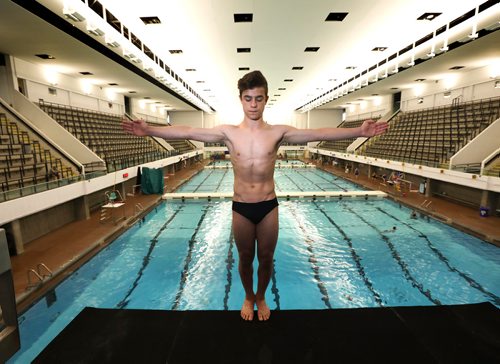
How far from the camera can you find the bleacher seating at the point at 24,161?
7441 millimetres

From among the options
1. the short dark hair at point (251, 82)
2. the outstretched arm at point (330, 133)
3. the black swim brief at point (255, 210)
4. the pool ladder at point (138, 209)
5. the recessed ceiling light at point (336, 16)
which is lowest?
the pool ladder at point (138, 209)

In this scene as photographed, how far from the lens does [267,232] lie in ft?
6.23

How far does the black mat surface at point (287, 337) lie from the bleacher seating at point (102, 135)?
398 inches

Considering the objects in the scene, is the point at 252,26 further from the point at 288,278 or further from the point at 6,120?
the point at 6,120

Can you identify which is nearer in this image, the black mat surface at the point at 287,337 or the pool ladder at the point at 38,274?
the black mat surface at the point at 287,337

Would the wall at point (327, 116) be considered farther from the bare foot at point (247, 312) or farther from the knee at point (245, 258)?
the bare foot at point (247, 312)

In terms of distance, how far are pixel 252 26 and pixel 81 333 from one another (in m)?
9.06

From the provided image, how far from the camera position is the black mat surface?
149 centimetres

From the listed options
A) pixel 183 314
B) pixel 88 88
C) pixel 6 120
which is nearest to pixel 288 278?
pixel 183 314

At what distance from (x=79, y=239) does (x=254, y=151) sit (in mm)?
7319

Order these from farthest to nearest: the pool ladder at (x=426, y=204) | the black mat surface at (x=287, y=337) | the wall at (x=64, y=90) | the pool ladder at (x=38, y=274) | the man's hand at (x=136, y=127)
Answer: the wall at (x=64, y=90) → the pool ladder at (x=426, y=204) → the pool ladder at (x=38, y=274) → the man's hand at (x=136, y=127) → the black mat surface at (x=287, y=337)

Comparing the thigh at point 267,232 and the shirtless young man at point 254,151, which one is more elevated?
the shirtless young man at point 254,151

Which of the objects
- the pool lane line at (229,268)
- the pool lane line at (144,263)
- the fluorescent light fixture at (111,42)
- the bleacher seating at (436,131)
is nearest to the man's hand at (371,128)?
the pool lane line at (229,268)

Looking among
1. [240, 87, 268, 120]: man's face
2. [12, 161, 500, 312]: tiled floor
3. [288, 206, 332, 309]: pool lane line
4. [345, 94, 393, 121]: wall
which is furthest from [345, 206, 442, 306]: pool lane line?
[345, 94, 393, 121]: wall
